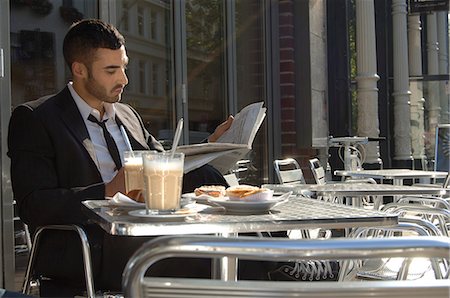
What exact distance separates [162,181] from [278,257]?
2.28 ft

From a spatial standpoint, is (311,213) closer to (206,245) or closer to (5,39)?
(206,245)

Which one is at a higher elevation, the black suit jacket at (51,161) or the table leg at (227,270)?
the black suit jacket at (51,161)

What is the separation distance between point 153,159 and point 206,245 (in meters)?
0.71

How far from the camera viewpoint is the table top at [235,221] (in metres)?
1.20

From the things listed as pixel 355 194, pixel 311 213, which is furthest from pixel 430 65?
pixel 311 213

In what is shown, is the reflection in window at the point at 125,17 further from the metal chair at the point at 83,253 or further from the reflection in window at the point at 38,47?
the metal chair at the point at 83,253

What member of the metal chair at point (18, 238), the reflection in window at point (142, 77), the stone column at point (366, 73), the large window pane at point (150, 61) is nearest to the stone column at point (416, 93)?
the stone column at point (366, 73)

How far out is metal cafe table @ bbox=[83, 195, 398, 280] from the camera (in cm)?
120

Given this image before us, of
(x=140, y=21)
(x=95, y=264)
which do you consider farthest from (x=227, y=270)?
(x=140, y=21)

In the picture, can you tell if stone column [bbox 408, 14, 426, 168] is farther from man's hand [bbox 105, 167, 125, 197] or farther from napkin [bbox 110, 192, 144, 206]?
napkin [bbox 110, 192, 144, 206]

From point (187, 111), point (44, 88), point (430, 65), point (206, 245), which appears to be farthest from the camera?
point (430, 65)

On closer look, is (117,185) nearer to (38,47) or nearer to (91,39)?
(91,39)

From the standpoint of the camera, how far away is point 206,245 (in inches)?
27.5

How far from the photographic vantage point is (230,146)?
1646mm
